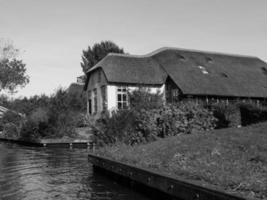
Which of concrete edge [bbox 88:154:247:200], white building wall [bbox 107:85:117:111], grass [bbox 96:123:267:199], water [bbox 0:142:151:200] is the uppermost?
white building wall [bbox 107:85:117:111]

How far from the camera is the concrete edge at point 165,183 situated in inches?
231

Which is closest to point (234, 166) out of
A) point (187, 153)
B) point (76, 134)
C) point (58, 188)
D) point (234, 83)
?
point (187, 153)

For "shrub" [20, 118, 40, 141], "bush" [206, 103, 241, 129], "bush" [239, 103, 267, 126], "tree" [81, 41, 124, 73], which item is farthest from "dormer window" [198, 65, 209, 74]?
"tree" [81, 41, 124, 73]

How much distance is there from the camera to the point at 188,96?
95.7 ft

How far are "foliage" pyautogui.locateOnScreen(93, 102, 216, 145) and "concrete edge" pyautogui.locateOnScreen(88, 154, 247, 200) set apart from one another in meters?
2.27

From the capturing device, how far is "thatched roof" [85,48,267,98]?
98.8ft

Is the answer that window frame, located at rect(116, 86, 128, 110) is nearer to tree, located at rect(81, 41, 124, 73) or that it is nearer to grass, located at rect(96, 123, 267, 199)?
grass, located at rect(96, 123, 267, 199)

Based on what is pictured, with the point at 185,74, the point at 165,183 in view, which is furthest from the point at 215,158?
the point at 185,74

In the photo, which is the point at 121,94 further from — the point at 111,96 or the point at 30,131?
the point at 30,131

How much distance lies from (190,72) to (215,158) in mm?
23621

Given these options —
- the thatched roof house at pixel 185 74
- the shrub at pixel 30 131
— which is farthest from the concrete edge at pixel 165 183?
the thatched roof house at pixel 185 74

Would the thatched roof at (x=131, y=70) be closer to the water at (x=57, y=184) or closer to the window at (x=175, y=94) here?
the window at (x=175, y=94)

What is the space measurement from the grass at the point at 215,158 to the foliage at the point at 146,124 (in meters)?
0.88

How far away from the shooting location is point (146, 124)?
13.2 meters
